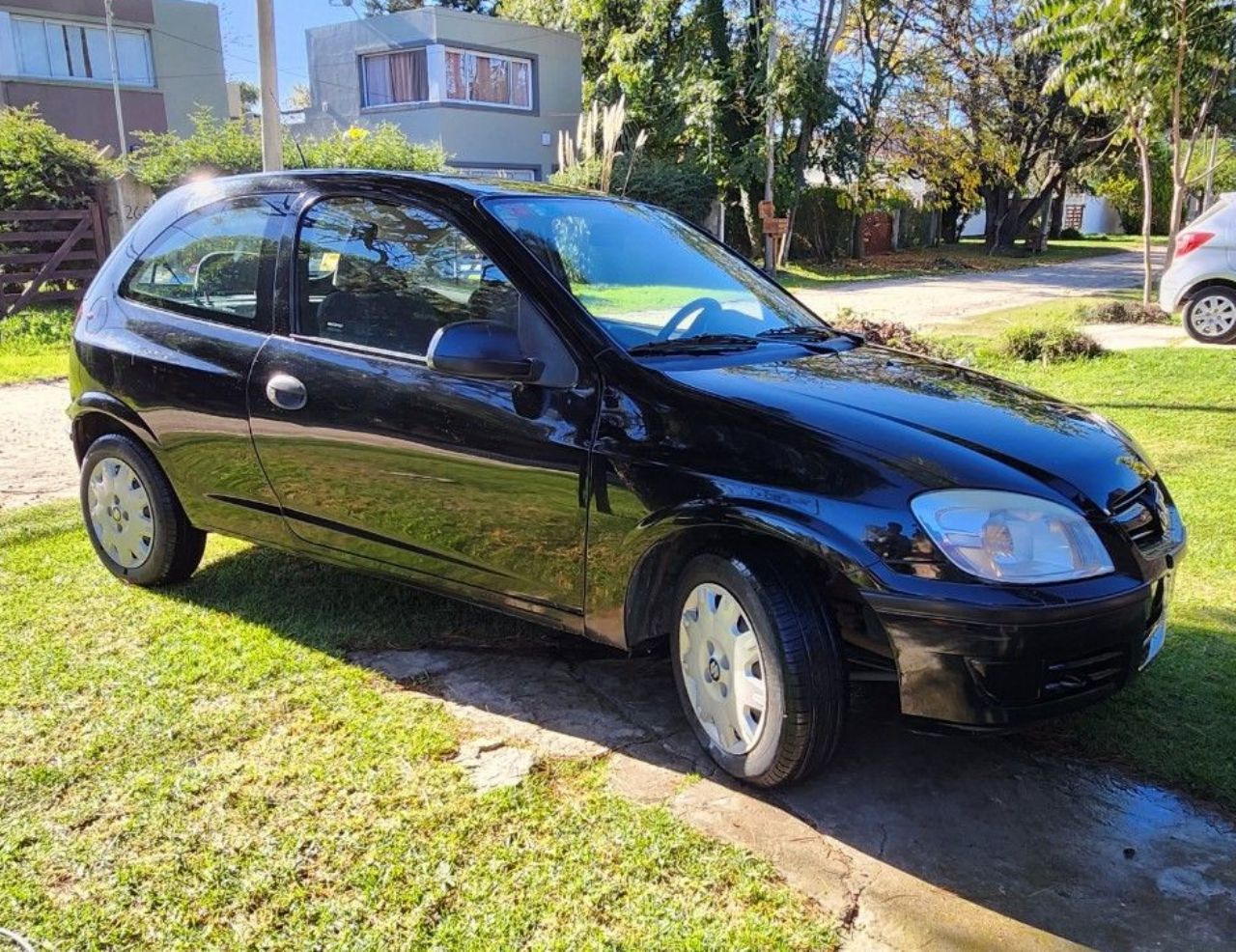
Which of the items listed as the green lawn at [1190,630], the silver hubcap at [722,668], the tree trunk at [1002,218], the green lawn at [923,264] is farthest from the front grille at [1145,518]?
the tree trunk at [1002,218]

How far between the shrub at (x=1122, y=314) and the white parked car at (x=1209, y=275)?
190 cm

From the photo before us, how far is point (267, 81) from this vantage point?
369 inches

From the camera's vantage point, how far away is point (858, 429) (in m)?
2.71

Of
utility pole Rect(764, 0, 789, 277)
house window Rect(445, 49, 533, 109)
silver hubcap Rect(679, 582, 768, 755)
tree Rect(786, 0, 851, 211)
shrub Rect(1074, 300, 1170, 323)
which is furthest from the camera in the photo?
house window Rect(445, 49, 533, 109)

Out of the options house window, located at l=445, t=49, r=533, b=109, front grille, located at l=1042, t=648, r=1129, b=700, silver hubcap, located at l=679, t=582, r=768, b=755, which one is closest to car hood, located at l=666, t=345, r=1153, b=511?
front grille, located at l=1042, t=648, r=1129, b=700

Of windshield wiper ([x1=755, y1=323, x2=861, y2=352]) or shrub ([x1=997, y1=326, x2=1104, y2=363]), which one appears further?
shrub ([x1=997, y1=326, x2=1104, y2=363])

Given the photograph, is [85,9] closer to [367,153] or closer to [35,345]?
[367,153]

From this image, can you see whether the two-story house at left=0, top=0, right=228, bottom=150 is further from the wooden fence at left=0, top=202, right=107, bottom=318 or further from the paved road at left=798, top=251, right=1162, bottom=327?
the paved road at left=798, top=251, right=1162, bottom=327

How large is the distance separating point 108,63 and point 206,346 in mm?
26063

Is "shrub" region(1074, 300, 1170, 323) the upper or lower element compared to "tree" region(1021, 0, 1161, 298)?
lower

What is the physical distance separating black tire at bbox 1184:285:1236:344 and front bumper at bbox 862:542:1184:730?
31.6ft

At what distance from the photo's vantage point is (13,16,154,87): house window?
24.0 m

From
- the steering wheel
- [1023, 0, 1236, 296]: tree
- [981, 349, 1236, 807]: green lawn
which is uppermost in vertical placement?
[1023, 0, 1236, 296]: tree

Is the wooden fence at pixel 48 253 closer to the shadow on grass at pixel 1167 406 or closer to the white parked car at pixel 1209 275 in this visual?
the shadow on grass at pixel 1167 406
